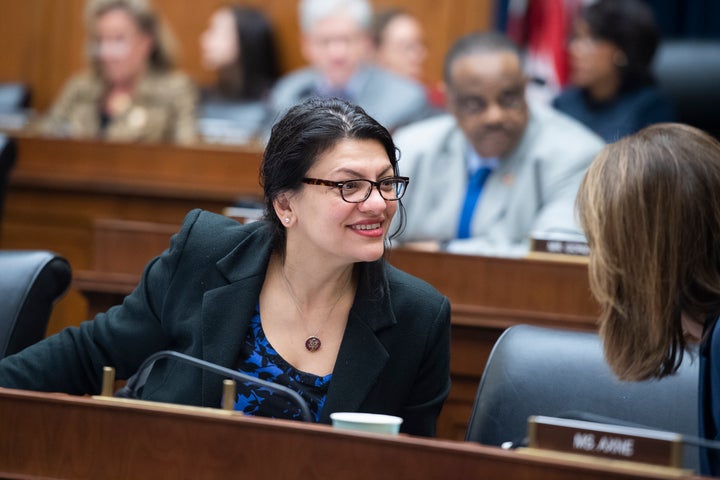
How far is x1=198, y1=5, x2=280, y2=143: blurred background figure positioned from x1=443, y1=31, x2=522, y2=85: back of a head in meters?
1.95

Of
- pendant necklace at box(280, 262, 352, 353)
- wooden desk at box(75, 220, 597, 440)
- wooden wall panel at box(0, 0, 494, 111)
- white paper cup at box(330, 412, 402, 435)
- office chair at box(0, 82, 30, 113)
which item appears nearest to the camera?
white paper cup at box(330, 412, 402, 435)

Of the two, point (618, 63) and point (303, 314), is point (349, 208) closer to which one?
point (303, 314)

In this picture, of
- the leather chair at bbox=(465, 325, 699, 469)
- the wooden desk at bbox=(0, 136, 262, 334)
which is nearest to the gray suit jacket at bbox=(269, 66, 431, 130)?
the wooden desk at bbox=(0, 136, 262, 334)

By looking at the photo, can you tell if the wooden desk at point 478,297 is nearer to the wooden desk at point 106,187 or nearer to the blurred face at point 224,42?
the wooden desk at point 106,187

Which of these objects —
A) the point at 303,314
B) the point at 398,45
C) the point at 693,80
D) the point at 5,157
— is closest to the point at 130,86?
the point at 398,45

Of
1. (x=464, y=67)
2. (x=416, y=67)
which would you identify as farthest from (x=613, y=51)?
(x=416, y=67)

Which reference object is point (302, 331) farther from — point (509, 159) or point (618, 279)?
point (509, 159)

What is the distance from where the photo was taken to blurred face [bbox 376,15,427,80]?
19.1ft

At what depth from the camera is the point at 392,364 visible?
198 cm

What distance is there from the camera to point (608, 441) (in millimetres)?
1350

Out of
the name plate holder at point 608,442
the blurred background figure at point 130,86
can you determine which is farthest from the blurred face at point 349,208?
the blurred background figure at point 130,86

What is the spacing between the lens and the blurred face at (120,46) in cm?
512

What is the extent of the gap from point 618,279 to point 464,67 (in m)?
1.95

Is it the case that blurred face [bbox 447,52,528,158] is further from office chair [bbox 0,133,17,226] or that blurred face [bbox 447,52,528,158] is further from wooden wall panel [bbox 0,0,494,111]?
wooden wall panel [bbox 0,0,494,111]
